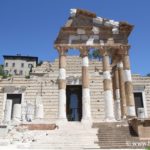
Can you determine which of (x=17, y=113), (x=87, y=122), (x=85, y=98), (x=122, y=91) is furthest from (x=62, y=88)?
(x=122, y=91)

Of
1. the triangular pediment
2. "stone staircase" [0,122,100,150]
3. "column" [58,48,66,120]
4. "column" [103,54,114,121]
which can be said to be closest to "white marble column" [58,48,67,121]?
"column" [58,48,66,120]

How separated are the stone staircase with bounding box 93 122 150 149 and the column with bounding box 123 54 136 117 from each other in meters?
2.27

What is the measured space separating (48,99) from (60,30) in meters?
8.09

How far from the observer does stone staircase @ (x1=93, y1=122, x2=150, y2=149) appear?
1415 centimetres

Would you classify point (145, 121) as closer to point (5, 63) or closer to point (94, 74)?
point (94, 74)

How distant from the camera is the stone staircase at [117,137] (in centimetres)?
1415

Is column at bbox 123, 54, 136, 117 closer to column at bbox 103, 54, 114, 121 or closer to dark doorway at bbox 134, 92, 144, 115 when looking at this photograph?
column at bbox 103, 54, 114, 121

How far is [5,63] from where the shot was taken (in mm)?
66375

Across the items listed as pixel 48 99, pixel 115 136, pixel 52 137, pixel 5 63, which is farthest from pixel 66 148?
pixel 5 63

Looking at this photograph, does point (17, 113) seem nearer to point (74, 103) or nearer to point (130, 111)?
point (130, 111)

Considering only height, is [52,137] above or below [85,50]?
below

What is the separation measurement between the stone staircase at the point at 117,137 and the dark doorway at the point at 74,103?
7994 mm

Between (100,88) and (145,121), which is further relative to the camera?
(100,88)

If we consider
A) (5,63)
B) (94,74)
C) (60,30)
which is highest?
(5,63)
